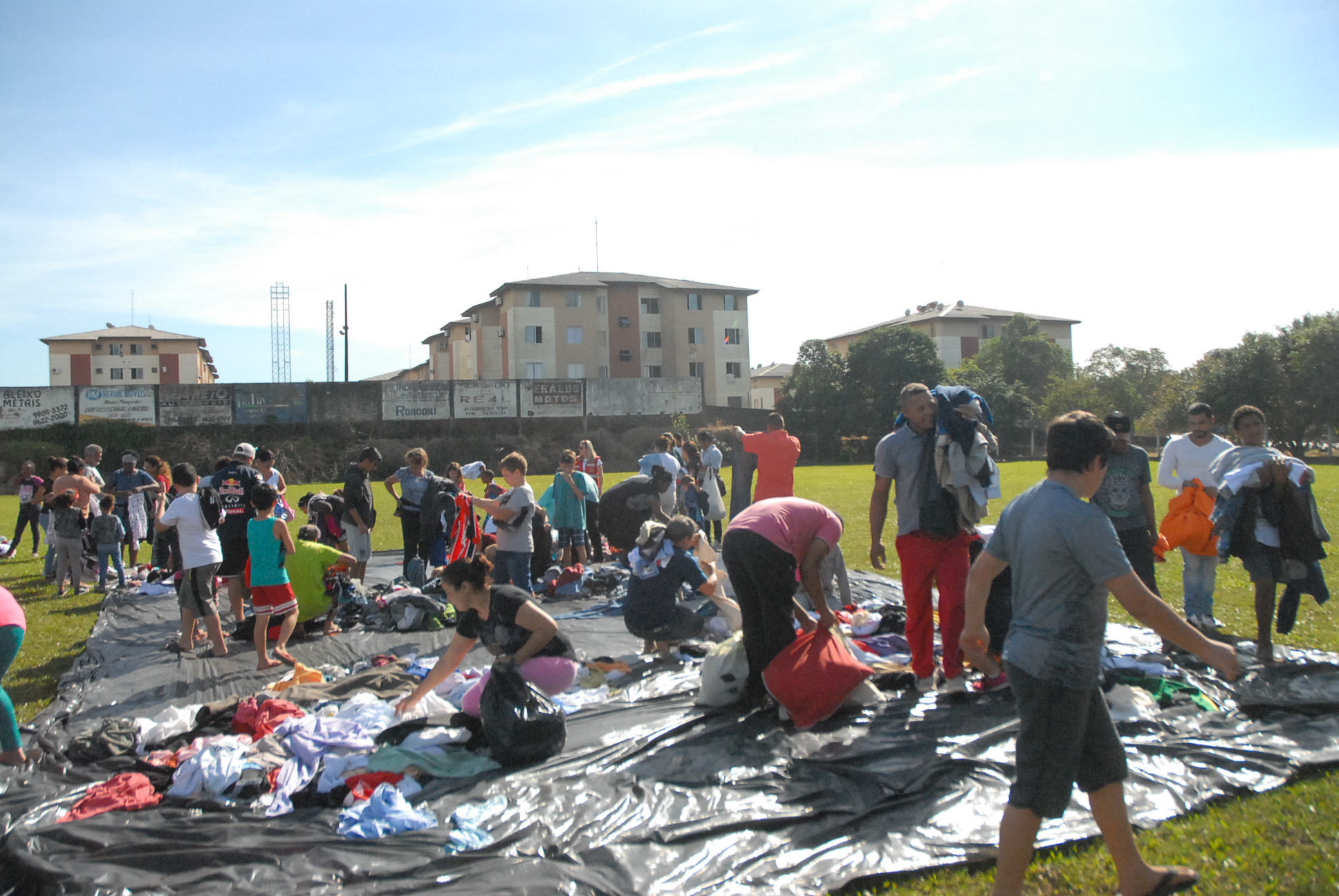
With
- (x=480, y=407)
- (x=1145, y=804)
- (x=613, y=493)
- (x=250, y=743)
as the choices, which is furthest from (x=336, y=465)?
(x=1145, y=804)

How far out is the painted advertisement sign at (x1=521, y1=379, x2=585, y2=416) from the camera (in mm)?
41312

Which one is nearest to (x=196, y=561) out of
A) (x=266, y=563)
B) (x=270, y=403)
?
(x=266, y=563)

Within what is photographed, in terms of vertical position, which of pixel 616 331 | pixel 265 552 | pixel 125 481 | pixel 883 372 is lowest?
pixel 265 552

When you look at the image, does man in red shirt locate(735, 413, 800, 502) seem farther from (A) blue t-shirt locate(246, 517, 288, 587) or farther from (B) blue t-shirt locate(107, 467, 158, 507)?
(B) blue t-shirt locate(107, 467, 158, 507)

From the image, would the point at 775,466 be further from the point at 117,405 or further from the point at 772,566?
the point at 117,405

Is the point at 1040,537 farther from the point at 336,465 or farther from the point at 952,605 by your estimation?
the point at 336,465

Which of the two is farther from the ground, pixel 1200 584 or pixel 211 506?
pixel 211 506

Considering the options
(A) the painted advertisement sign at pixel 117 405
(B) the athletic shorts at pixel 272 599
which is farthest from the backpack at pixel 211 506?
(A) the painted advertisement sign at pixel 117 405

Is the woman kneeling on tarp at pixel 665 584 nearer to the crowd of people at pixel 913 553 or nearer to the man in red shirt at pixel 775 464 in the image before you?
the crowd of people at pixel 913 553

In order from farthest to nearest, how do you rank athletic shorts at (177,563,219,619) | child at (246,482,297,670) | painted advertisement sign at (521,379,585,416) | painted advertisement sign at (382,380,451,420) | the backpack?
1. painted advertisement sign at (521,379,585,416)
2. painted advertisement sign at (382,380,451,420)
3. the backpack
4. athletic shorts at (177,563,219,619)
5. child at (246,482,297,670)

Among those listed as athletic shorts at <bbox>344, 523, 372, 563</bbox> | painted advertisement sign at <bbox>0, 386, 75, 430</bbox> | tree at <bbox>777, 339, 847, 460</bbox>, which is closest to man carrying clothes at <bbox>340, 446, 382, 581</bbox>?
athletic shorts at <bbox>344, 523, 372, 563</bbox>

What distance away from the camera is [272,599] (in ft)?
23.6

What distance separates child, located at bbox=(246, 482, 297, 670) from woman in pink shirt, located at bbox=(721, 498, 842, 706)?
3.96 metres

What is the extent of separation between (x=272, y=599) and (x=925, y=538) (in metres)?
5.23
